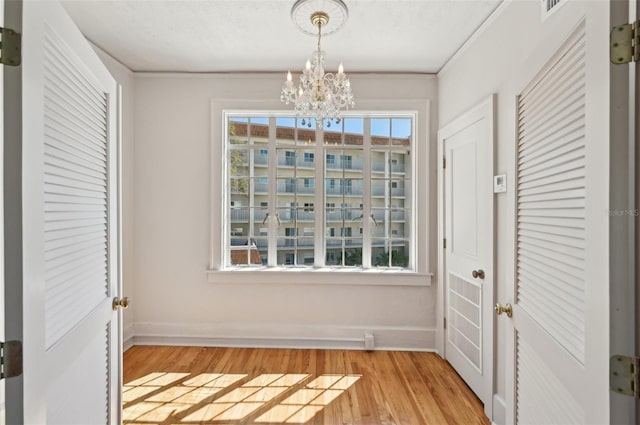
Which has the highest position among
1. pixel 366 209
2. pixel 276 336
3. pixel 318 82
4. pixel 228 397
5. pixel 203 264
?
pixel 318 82

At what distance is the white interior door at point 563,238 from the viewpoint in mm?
806

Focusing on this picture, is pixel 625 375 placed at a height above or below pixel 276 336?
above

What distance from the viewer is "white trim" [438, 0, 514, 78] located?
199cm

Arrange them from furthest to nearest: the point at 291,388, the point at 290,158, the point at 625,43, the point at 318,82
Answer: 1. the point at 290,158
2. the point at 291,388
3. the point at 318,82
4. the point at 625,43

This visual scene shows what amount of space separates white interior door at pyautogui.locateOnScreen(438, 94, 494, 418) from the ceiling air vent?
29.7 inches

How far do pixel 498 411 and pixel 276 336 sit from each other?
183cm

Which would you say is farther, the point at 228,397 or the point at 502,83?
the point at 228,397

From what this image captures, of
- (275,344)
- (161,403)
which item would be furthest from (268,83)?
(161,403)

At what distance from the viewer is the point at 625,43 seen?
756 mm

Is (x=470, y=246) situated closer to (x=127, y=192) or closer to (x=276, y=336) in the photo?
(x=276, y=336)

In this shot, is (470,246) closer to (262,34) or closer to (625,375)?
(625,375)

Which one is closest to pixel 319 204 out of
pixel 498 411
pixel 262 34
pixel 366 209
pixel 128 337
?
pixel 366 209

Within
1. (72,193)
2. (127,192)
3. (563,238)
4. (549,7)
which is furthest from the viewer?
(127,192)

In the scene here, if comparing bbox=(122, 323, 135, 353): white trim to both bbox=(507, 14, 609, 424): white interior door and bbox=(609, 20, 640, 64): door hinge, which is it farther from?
bbox=(609, 20, 640, 64): door hinge
